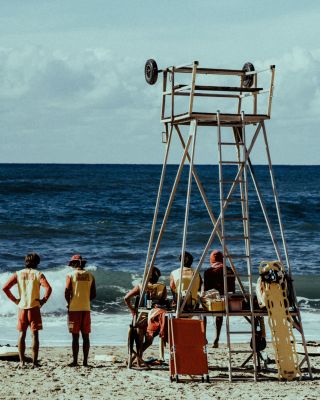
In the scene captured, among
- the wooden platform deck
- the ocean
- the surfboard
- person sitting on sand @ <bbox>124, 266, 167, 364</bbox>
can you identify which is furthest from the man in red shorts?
the ocean

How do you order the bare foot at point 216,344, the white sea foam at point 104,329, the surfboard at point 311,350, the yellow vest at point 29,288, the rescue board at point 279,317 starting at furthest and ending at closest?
the white sea foam at point 104,329
the bare foot at point 216,344
the surfboard at point 311,350
the yellow vest at point 29,288
the rescue board at point 279,317

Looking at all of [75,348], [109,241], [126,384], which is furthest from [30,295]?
[109,241]

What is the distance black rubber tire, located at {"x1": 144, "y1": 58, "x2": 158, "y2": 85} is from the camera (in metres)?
13.3

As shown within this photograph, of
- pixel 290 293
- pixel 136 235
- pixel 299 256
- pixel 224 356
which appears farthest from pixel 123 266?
pixel 290 293

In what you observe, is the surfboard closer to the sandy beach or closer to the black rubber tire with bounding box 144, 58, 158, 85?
the sandy beach

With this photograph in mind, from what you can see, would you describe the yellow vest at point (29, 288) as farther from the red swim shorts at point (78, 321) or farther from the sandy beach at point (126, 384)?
the sandy beach at point (126, 384)

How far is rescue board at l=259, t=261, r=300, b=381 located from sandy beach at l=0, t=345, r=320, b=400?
32 cm

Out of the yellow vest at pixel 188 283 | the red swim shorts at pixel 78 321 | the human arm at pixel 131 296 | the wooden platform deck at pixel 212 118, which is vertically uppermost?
the wooden platform deck at pixel 212 118

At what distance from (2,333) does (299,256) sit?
16443mm

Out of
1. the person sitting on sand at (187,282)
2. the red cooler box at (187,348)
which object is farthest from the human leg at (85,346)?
the red cooler box at (187,348)

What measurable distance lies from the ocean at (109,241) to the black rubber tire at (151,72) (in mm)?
5643

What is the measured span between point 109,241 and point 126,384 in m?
25.6

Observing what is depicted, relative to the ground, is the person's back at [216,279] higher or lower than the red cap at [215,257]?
lower

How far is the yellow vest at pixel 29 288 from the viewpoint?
13.2 meters
